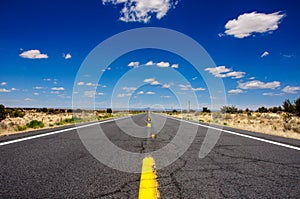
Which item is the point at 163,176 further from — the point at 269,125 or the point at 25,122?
the point at 25,122

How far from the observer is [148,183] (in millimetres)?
3137

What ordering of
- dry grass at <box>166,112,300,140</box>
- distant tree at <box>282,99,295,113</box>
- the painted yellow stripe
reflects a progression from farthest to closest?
distant tree at <box>282,99,295,113</box> → dry grass at <box>166,112,300,140</box> → the painted yellow stripe

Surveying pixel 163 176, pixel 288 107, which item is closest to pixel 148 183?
pixel 163 176

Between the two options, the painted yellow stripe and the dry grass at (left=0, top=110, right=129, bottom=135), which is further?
the dry grass at (left=0, top=110, right=129, bottom=135)

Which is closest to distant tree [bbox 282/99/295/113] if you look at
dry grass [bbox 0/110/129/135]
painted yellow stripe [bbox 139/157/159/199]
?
dry grass [bbox 0/110/129/135]

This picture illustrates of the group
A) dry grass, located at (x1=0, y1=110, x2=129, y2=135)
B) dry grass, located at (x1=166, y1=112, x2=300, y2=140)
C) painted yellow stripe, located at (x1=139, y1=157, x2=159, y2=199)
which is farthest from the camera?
dry grass, located at (x1=166, y1=112, x2=300, y2=140)

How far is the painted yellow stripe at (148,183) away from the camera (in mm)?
2676

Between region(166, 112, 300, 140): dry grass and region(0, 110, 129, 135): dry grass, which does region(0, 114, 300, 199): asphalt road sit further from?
region(166, 112, 300, 140): dry grass

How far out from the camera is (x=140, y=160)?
466 centimetres

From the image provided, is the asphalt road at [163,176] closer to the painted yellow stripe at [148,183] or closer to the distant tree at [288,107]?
the painted yellow stripe at [148,183]

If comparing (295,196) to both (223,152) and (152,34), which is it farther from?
(152,34)

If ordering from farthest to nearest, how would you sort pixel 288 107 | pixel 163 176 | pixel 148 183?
pixel 288 107 → pixel 163 176 → pixel 148 183

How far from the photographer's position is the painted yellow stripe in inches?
105

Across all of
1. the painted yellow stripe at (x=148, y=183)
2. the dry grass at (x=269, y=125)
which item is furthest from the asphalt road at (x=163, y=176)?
the dry grass at (x=269, y=125)
